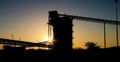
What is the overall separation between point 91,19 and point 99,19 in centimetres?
233

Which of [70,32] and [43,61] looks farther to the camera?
[70,32]

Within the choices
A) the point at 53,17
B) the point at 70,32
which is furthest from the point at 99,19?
the point at 53,17

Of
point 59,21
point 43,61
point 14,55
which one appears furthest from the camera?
point 59,21

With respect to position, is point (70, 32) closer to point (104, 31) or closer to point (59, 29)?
point (59, 29)

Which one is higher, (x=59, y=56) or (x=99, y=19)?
(x=99, y=19)

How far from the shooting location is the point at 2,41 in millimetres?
67812

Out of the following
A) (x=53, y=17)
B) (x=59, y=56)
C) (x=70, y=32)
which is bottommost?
(x=59, y=56)

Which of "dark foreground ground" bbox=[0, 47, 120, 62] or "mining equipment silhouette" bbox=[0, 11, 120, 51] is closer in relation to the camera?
"dark foreground ground" bbox=[0, 47, 120, 62]

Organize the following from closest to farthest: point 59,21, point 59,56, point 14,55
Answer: point 14,55, point 59,56, point 59,21

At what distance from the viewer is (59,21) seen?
66.6 meters

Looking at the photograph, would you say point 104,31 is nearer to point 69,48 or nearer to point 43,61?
point 69,48

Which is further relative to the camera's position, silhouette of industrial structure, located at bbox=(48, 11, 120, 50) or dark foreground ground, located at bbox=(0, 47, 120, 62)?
silhouette of industrial structure, located at bbox=(48, 11, 120, 50)

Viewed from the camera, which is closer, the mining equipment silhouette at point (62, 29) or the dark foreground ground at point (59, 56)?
the dark foreground ground at point (59, 56)

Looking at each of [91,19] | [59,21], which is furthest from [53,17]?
[91,19]
